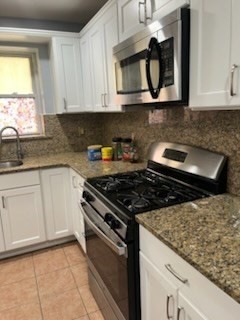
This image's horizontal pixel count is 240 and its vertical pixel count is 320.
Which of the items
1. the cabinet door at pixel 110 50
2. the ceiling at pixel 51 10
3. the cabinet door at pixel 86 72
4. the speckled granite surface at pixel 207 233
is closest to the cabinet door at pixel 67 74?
the cabinet door at pixel 86 72

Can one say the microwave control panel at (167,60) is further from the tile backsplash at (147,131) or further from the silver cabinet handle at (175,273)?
the silver cabinet handle at (175,273)

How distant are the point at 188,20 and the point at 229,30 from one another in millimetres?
252

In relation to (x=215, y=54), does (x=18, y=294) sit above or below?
below

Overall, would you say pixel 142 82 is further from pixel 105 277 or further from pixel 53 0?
pixel 53 0

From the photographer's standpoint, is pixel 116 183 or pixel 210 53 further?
pixel 116 183

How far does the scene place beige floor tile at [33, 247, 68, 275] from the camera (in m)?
2.32

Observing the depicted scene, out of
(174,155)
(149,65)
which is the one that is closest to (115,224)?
(174,155)

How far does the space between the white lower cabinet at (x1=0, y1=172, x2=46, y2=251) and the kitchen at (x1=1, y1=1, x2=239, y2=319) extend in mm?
225

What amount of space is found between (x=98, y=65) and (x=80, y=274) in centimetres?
189

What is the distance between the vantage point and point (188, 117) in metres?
1.70

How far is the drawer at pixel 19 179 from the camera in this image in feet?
7.66

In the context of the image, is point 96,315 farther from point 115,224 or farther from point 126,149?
point 126,149

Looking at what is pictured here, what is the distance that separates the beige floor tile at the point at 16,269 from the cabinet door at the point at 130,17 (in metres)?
2.14

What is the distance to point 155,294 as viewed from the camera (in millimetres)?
1132
